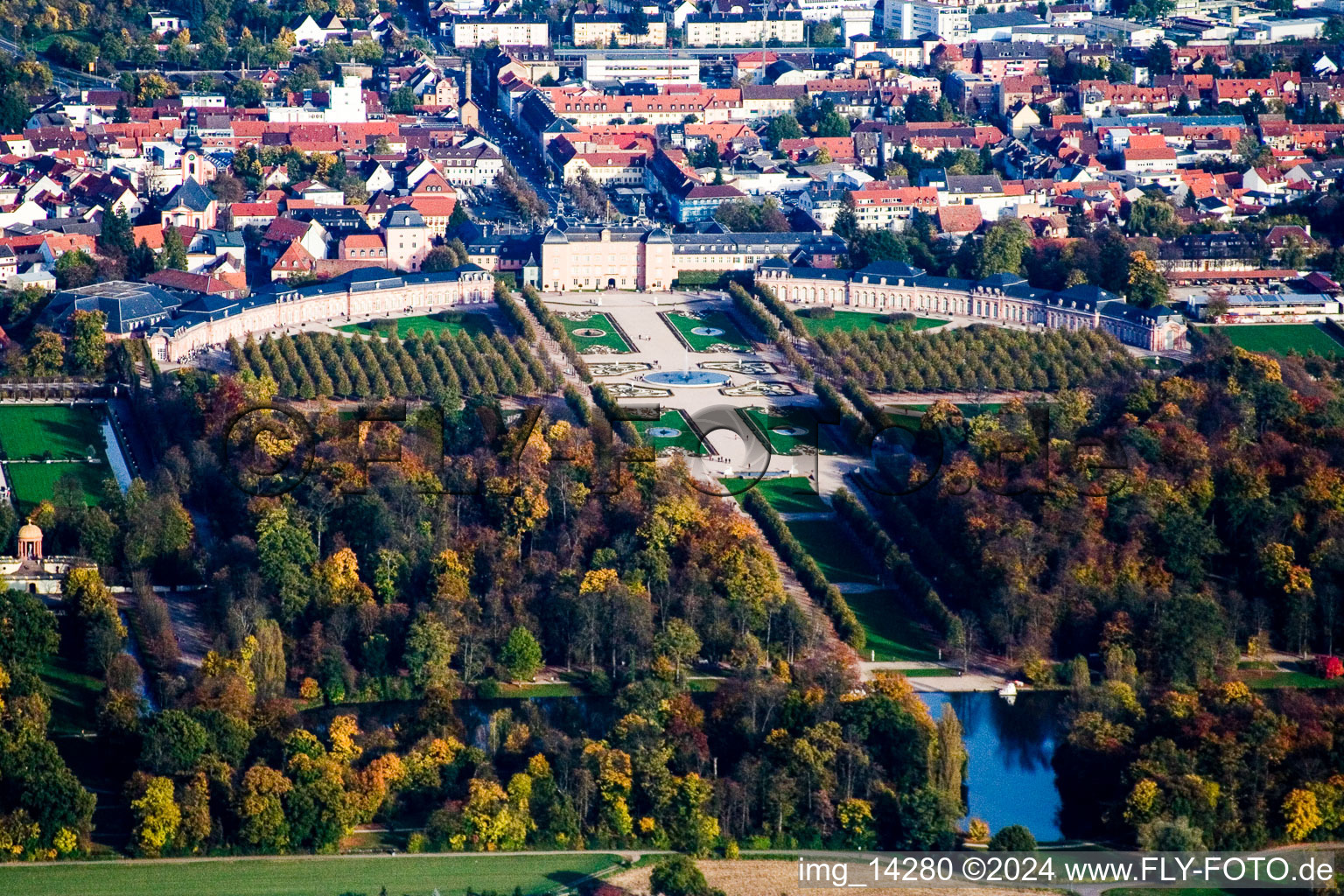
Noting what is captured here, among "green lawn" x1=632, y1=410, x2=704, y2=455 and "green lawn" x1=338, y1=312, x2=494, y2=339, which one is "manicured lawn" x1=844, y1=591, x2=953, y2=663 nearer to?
"green lawn" x1=632, y1=410, x2=704, y2=455

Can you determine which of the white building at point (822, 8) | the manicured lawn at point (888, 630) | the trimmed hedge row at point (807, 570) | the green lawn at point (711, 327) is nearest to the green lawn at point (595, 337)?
the green lawn at point (711, 327)

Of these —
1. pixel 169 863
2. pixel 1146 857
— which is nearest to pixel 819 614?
pixel 1146 857

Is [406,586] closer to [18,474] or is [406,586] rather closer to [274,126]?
[18,474]

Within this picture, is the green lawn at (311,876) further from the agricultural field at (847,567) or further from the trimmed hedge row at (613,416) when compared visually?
the trimmed hedge row at (613,416)

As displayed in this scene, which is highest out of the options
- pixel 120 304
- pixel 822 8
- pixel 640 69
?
pixel 822 8

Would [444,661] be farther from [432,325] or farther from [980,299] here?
[980,299]

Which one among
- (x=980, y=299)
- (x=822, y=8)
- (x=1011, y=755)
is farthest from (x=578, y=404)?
(x=822, y=8)
